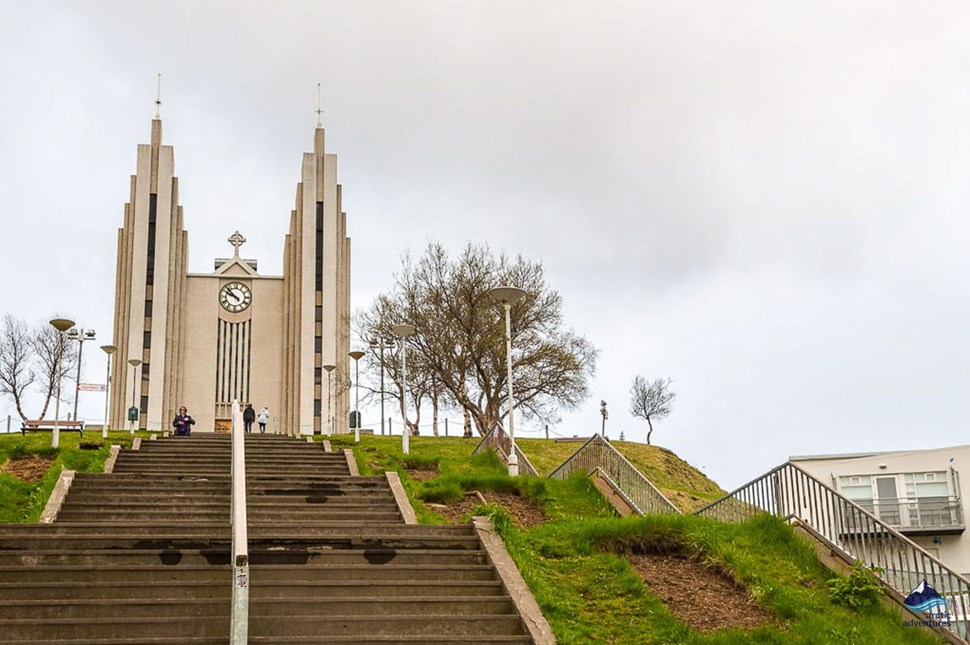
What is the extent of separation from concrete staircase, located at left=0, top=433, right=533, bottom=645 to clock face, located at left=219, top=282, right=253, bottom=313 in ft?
144

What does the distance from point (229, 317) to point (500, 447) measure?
37.0m

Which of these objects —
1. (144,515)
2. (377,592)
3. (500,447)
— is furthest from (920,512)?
(377,592)

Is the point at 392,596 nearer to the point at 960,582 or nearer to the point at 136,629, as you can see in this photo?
the point at 136,629

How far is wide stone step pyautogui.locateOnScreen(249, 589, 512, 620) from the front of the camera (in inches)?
421

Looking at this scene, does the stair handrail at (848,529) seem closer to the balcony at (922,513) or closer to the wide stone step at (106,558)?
the wide stone step at (106,558)

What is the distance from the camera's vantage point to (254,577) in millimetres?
11453

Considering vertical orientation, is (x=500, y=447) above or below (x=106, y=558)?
above

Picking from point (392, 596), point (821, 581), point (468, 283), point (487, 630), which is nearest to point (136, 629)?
point (392, 596)

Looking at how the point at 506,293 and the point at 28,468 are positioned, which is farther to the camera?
the point at 28,468

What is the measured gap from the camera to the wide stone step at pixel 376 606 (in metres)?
10.7

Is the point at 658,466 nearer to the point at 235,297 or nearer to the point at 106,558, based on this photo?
the point at 235,297

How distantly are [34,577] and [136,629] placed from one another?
1996 mm

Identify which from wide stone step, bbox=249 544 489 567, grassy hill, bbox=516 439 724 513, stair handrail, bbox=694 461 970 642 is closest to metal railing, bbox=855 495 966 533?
grassy hill, bbox=516 439 724 513

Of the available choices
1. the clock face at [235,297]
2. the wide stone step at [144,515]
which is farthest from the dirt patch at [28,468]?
the clock face at [235,297]
